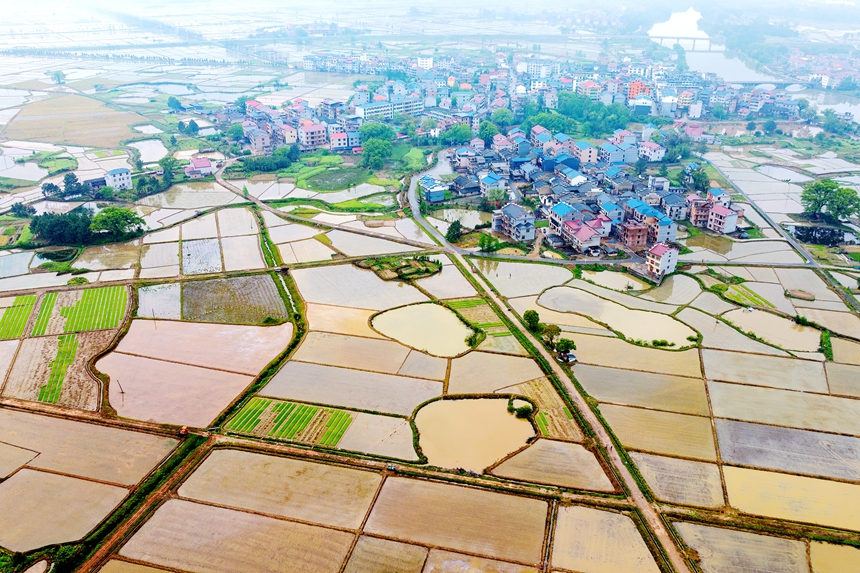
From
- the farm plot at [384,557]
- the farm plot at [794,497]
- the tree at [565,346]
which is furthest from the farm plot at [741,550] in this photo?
the tree at [565,346]

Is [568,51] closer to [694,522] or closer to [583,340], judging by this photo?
[583,340]

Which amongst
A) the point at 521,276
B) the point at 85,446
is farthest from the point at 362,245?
the point at 85,446

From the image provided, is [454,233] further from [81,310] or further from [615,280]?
[81,310]

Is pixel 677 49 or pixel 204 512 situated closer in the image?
pixel 204 512

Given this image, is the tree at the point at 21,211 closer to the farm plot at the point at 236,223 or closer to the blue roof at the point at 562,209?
the farm plot at the point at 236,223

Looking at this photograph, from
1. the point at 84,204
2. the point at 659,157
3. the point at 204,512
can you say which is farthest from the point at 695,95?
the point at 204,512

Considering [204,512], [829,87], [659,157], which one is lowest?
[204,512]

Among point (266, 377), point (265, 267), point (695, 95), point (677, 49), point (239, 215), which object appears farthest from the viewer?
point (677, 49)
